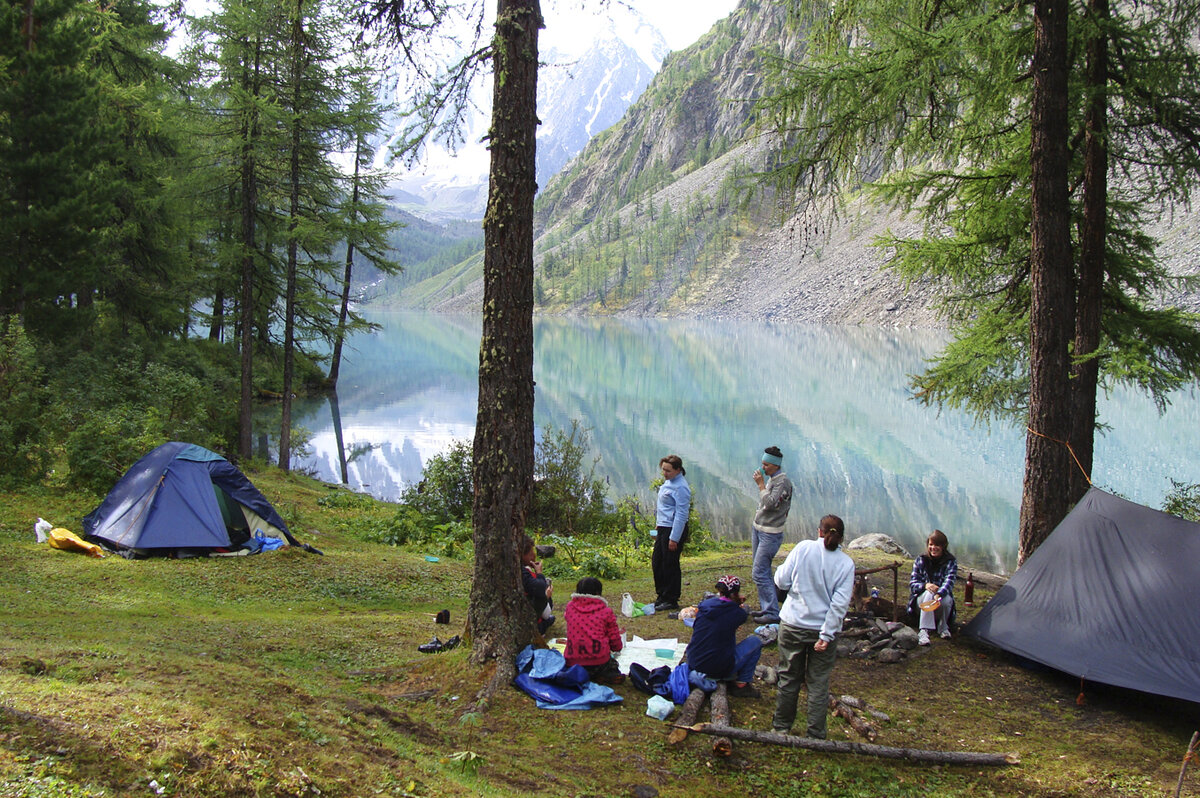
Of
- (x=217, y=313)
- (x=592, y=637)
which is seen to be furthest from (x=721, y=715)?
(x=217, y=313)

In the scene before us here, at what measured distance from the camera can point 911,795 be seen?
13.9 feet

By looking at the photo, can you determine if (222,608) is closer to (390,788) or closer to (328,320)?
(390,788)

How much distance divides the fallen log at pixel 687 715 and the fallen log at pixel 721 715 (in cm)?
10

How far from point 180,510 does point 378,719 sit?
6.19 metres

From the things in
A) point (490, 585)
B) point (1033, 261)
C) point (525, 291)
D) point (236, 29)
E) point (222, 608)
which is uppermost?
point (236, 29)

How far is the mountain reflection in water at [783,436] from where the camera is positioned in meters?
18.6

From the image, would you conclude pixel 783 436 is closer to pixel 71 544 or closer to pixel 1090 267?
pixel 1090 267

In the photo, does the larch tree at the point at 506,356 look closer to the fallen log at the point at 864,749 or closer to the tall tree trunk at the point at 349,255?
the fallen log at the point at 864,749

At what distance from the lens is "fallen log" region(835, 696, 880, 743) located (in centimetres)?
495

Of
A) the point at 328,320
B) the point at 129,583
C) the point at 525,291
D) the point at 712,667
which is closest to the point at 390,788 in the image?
the point at 712,667

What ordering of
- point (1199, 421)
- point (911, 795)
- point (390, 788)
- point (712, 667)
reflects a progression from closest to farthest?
1. point (390, 788)
2. point (911, 795)
3. point (712, 667)
4. point (1199, 421)

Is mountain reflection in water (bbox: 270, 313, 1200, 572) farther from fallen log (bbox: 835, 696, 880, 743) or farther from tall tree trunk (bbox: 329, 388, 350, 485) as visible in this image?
fallen log (bbox: 835, 696, 880, 743)

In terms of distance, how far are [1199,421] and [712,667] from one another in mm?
32511

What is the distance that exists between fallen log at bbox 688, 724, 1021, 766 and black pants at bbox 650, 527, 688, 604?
3.21 meters
